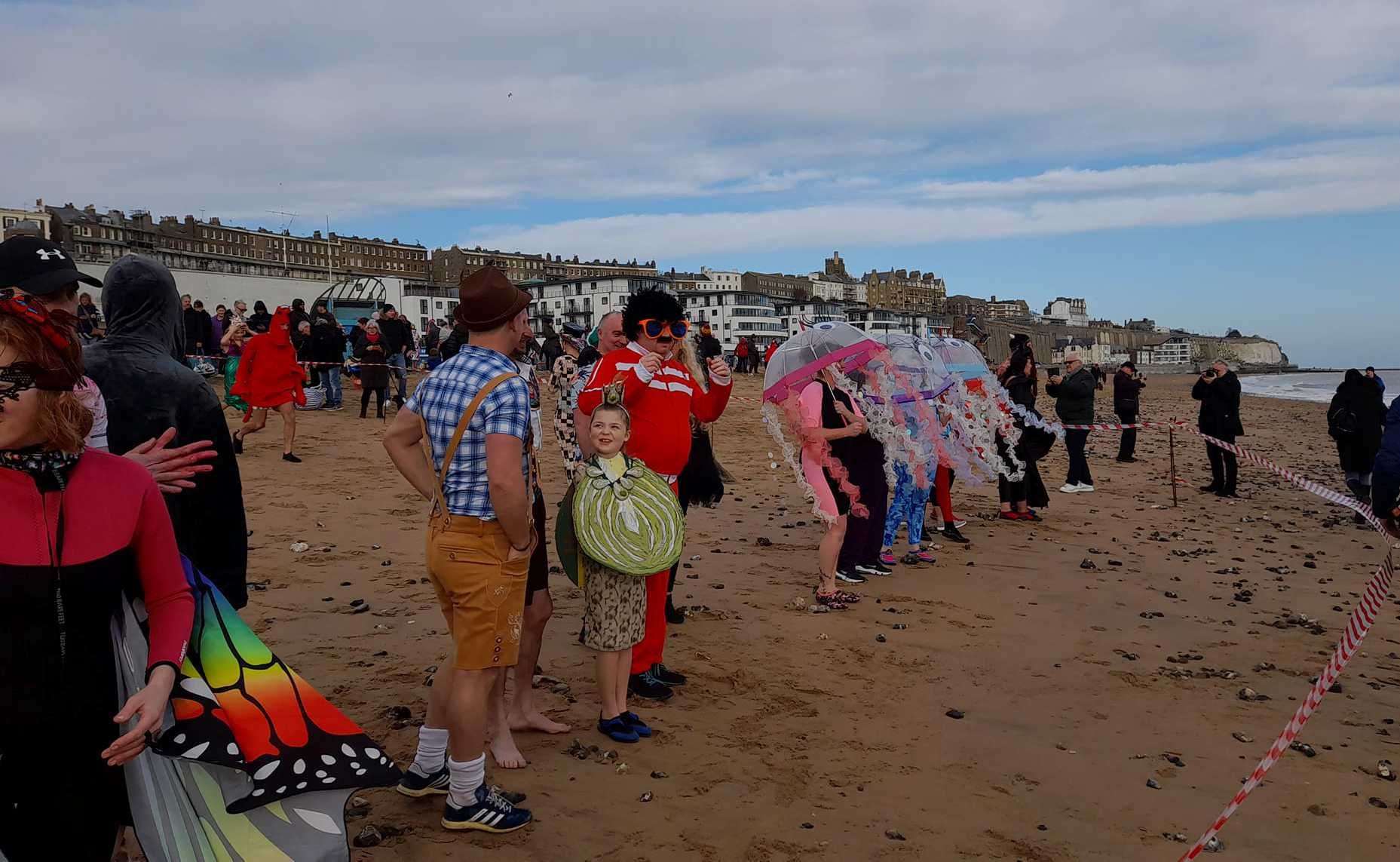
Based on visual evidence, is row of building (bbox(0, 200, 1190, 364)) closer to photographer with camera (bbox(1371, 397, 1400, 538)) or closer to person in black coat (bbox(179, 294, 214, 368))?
person in black coat (bbox(179, 294, 214, 368))

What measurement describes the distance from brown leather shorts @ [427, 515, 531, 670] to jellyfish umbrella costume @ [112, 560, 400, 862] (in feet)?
3.41

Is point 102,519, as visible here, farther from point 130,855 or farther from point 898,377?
point 898,377

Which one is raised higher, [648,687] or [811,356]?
[811,356]

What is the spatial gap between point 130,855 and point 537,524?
1.94 metres

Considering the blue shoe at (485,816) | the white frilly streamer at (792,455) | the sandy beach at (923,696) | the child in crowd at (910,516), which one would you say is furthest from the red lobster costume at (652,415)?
the child in crowd at (910,516)

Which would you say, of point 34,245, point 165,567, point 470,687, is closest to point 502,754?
point 470,687

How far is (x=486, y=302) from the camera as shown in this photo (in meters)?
3.57

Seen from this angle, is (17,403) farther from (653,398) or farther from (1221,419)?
(1221,419)

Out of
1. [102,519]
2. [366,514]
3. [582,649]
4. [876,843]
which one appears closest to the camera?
[102,519]

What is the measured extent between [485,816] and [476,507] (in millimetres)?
1227

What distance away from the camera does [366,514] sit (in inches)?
381

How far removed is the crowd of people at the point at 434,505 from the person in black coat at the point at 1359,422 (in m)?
8.04

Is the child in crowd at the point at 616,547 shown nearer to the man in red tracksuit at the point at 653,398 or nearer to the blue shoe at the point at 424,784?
the man in red tracksuit at the point at 653,398

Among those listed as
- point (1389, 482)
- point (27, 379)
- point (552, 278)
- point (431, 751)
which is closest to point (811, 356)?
point (1389, 482)
